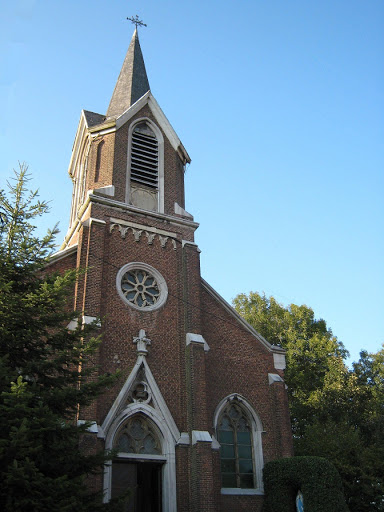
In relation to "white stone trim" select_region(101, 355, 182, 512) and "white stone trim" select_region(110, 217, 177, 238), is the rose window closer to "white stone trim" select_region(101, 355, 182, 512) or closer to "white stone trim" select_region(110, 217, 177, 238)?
"white stone trim" select_region(110, 217, 177, 238)

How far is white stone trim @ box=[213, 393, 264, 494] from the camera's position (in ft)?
51.5

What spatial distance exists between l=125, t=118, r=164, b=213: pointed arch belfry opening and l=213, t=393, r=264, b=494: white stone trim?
717 centimetres

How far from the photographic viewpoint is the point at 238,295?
3719 centimetres

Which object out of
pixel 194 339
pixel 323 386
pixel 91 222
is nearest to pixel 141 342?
pixel 194 339

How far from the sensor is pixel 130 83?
2314cm

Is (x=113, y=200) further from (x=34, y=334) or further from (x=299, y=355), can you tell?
(x=299, y=355)

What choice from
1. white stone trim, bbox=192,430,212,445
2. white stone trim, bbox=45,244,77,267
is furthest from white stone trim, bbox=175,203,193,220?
white stone trim, bbox=192,430,212,445

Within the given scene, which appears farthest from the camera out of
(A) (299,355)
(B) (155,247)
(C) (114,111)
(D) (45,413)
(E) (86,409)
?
(A) (299,355)

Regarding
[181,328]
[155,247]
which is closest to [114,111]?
[155,247]

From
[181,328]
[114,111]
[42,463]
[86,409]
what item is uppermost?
[114,111]

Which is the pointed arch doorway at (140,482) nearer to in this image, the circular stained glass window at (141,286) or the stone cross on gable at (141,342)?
the stone cross on gable at (141,342)

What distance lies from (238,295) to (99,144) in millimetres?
19997

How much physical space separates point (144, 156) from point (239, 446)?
11094mm

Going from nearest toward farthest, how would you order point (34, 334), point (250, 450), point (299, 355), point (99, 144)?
point (34, 334), point (250, 450), point (99, 144), point (299, 355)
